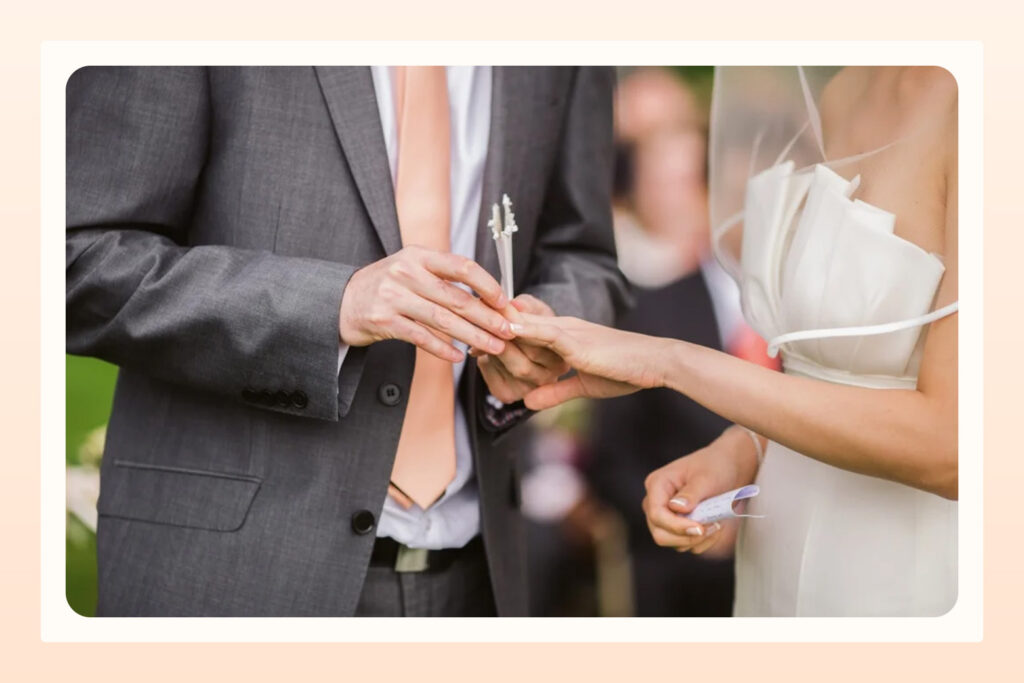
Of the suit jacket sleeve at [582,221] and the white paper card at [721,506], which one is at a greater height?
the suit jacket sleeve at [582,221]

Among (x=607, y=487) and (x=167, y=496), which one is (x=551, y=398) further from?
(x=167, y=496)

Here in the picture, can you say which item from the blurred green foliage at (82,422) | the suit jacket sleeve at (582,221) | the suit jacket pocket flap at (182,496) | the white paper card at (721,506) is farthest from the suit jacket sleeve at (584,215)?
the blurred green foliage at (82,422)

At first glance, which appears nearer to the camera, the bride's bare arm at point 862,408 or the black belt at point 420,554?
the bride's bare arm at point 862,408

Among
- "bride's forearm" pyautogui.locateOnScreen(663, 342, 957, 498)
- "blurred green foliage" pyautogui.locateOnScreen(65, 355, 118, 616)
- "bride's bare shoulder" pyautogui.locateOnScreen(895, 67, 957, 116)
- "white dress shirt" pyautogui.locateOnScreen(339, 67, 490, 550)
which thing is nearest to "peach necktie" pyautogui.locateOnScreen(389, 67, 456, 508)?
"white dress shirt" pyautogui.locateOnScreen(339, 67, 490, 550)

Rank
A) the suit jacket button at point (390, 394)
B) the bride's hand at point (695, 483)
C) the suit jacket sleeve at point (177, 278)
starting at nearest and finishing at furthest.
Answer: the suit jacket sleeve at point (177, 278), the suit jacket button at point (390, 394), the bride's hand at point (695, 483)

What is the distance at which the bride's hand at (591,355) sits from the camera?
4.52 ft

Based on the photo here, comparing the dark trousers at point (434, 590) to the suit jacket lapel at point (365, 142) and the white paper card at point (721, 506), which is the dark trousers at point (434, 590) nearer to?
the white paper card at point (721, 506)

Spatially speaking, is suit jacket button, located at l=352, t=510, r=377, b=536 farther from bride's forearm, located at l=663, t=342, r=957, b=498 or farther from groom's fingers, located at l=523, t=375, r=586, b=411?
bride's forearm, located at l=663, t=342, r=957, b=498

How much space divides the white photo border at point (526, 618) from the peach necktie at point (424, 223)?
2.3 inches

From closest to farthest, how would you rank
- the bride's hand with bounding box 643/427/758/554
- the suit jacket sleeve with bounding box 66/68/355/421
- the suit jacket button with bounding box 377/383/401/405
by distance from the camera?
the suit jacket sleeve with bounding box 66/68/355/421 → the suit jacket button with bounding box 377/383/401/405 → the bride's hand with bounding box 643/427/758/554

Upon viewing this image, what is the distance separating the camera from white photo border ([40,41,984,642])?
138 centimetres

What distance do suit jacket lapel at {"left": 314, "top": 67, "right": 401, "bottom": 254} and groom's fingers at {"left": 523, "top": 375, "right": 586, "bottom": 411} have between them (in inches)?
11.9

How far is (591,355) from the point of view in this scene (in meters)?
1.40

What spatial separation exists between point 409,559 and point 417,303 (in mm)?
414
